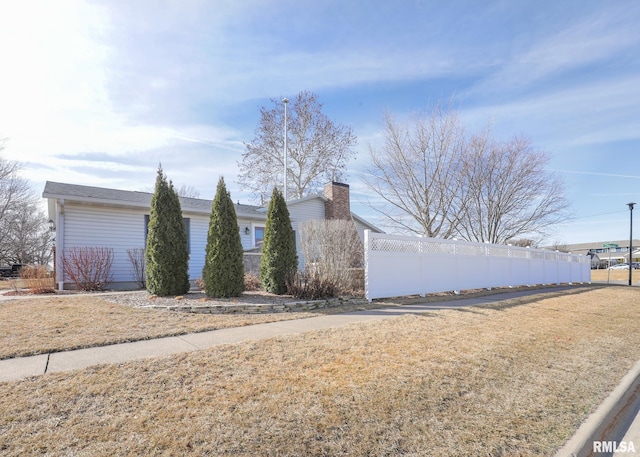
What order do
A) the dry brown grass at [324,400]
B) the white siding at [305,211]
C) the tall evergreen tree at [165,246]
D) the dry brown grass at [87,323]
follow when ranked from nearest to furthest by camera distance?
1. the dry brown grass at [324,400]
2. the dry brown grass at [87,323]
3. the tall evergreen tree at [165,246]
4. the white siding at [305,211]

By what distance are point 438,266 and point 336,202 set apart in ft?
22.8

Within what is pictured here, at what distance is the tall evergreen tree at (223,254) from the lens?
8.10 m

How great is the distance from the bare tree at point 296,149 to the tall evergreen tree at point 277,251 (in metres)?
17.3

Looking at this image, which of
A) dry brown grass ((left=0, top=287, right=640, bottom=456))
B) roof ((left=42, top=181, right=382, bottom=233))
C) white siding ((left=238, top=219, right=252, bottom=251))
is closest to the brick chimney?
roof ((left=42, top=181, right=382, bottom=233))

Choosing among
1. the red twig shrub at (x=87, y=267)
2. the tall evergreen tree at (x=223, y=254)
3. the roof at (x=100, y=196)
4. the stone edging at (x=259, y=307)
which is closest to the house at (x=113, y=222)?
the roof at (x=100, y=196)

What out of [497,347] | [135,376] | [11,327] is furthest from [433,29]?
[11,327]

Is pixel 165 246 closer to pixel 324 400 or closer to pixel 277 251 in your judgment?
pixel 277 251

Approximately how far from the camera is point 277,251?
923 cm

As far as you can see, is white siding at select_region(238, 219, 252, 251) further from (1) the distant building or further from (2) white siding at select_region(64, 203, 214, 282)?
(1) the distant building

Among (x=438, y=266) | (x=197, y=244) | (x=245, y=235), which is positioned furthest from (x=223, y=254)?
(x=245, y=235)

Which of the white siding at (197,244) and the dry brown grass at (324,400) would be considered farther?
the white siding at (197,244)

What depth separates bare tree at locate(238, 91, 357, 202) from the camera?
86.7 feet

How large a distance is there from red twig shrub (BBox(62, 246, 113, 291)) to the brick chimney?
30.4 ft

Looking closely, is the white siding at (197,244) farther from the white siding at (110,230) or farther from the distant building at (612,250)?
the distant building at (612,250)
